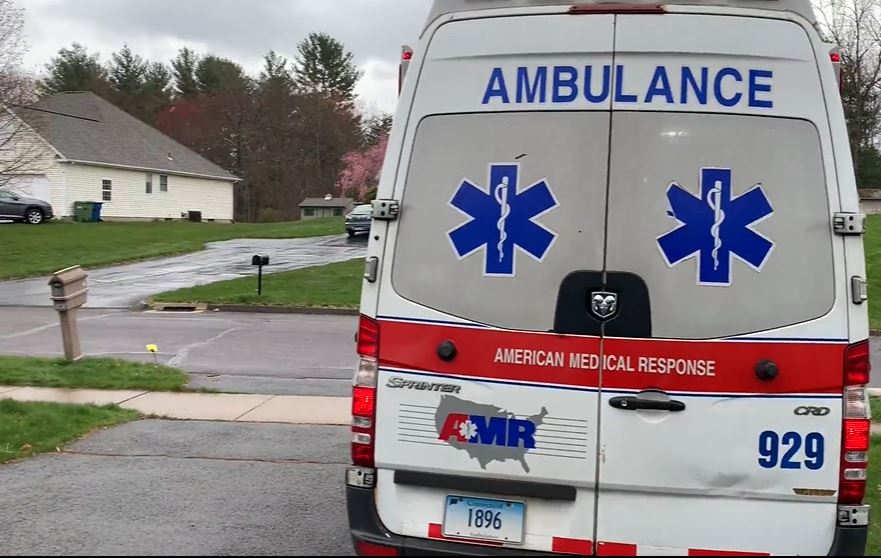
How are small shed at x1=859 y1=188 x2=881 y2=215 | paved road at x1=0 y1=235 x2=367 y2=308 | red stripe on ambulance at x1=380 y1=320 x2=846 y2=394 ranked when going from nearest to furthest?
red stripe on ambulance at x1=380 y1=320 x2=846 y2=394 < paved road at x1=0 y1=235 x2=367 y2=308 < small shed at x1=859 y1=188 x2=881 y2=215

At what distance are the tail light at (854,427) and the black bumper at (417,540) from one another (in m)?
0.14

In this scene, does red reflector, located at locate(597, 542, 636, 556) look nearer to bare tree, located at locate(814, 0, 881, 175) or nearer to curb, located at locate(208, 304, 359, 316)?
curb, located at locate(208, 304, 359, 316)

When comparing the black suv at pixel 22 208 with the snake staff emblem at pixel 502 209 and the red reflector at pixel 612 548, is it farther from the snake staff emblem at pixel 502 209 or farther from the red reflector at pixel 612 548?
the red reflector at pixel 612 548

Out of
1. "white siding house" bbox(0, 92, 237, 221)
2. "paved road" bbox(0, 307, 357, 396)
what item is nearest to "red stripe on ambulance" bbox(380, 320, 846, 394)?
"paved road" bbox(0, 307, 357, 396)

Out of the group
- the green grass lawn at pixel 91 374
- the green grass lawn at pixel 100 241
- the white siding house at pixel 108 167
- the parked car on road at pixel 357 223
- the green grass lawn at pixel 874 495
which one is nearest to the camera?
the green grass lawn at pixel 874 495

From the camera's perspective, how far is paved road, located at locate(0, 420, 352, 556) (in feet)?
14.9

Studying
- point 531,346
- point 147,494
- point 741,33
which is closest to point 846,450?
point 531,346

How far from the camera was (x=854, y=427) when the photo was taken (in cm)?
305

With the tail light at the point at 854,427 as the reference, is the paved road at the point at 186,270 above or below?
below

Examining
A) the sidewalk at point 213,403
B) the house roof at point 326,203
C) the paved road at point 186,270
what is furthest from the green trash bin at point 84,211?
the sidewalk at point 213,403

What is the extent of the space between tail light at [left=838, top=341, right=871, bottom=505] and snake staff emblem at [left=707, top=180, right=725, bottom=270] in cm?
63

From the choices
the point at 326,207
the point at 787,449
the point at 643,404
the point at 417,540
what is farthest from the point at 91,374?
the point at 326,207

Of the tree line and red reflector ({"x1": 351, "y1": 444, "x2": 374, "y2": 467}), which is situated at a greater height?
the tree line

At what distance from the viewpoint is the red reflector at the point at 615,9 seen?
127 inches
